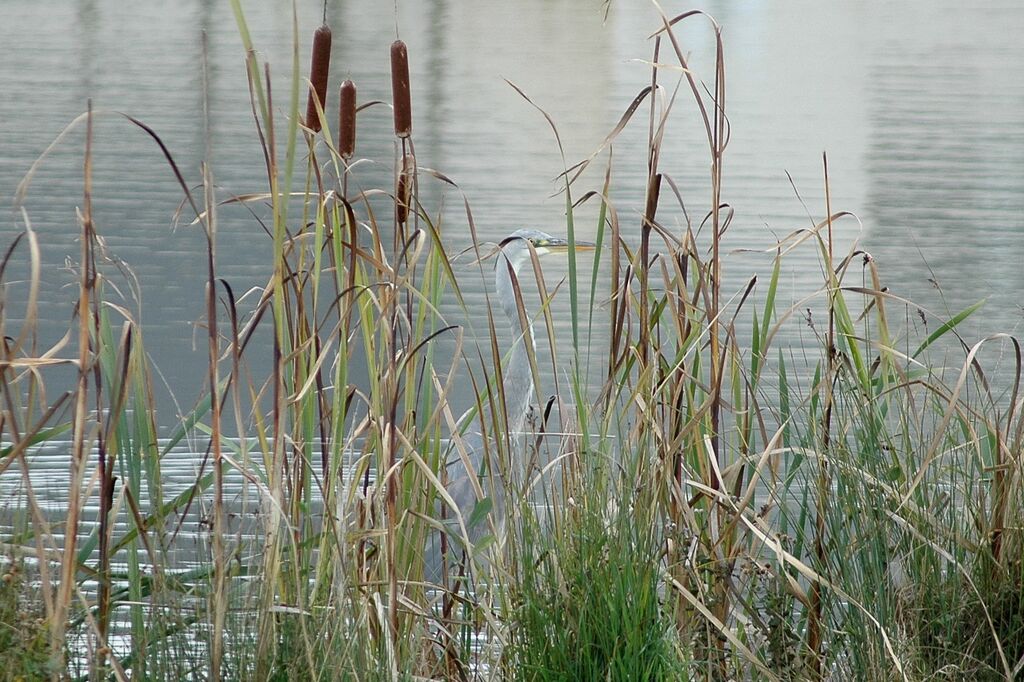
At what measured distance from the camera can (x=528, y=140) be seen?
8055mm

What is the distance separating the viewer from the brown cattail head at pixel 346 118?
1346 millimetres

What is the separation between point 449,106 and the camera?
9266 millimetres

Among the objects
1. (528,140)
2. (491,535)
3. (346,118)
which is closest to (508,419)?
(491,535)

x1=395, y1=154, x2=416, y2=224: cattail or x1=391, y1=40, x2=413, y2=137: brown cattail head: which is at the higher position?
x1=391, y1=40, x2=413, y2=137: brown cattail head

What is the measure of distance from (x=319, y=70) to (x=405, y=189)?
0.54ft

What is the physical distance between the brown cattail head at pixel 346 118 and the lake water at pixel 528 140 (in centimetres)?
22

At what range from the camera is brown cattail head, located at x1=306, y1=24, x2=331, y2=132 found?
131 centimetres

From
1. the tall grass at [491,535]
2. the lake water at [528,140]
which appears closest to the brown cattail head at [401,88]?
the tall grass at [491,535]

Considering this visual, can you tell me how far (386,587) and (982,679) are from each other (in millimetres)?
640

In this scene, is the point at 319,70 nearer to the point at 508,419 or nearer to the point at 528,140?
the point at 508,419

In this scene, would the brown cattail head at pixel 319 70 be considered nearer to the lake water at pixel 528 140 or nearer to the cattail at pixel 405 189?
the cattail at pixel 405 189

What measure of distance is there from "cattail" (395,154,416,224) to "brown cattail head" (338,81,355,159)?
0.06 m

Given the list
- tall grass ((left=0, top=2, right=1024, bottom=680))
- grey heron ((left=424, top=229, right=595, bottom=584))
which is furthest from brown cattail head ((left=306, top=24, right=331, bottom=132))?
grey heron ((left=424, top=229, right=595, bottom=584))

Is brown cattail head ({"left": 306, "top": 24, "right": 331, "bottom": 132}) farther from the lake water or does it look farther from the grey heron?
the grey heron
